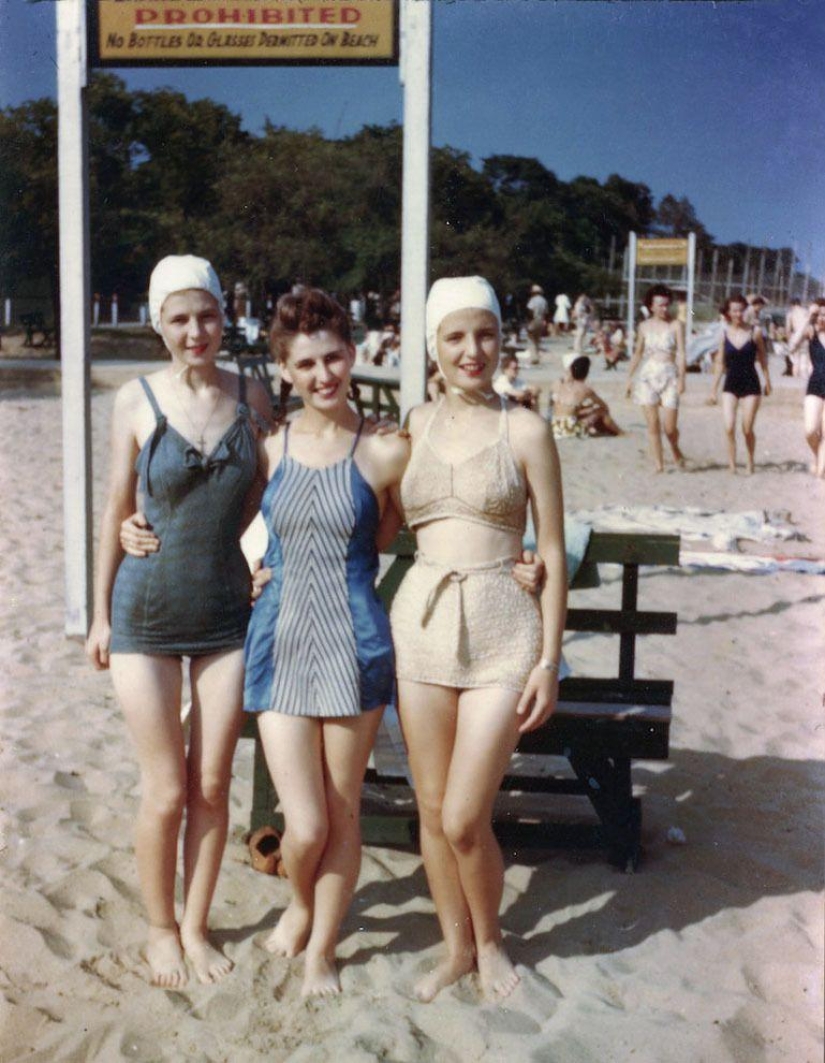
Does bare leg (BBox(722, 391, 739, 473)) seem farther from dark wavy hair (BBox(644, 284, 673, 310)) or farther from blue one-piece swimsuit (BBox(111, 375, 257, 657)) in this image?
A: blue one-piece swimsuit (BBox(111, 375, 257, 657))

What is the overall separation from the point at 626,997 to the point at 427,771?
0.85 metres

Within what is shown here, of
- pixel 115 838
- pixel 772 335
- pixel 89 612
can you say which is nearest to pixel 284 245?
pixel 772 335

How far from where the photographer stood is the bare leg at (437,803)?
10.6 feet

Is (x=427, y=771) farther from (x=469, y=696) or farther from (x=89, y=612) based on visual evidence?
(x=89, y=612)

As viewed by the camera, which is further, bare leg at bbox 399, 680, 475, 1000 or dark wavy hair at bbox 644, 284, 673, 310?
dark wavy hair at bbox 644, 284, 673, 310

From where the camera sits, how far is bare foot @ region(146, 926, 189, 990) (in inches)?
136

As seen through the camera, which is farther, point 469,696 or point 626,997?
point 626,997

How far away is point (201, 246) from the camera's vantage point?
1133 inches

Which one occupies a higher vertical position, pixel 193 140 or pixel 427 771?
pixel 193 140

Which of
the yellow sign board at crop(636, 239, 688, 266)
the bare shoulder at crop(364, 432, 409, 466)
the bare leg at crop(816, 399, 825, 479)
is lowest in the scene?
the bare leg at crop(816, 399, 825, 479)

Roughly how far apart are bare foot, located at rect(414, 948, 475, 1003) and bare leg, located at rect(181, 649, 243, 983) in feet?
1.78

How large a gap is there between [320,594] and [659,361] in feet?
35.3

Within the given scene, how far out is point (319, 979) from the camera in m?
3.42

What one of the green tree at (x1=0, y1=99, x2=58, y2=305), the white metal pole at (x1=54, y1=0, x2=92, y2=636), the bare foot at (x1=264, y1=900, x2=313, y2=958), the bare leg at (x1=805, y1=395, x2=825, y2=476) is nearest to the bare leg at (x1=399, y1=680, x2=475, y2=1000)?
the bare foot at (x1=264, y1=900, x2=313, y2=958)
